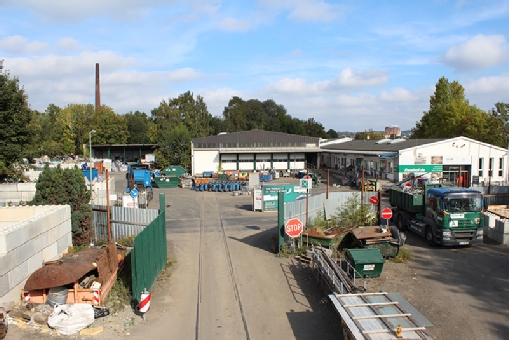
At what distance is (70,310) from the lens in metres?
10.8

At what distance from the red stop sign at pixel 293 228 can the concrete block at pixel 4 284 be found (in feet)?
32.1

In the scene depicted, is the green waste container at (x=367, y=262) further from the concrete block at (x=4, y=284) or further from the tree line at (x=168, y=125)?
the tree line at (x=168, y=125)

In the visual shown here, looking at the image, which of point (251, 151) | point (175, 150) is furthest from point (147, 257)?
point (175, 150)

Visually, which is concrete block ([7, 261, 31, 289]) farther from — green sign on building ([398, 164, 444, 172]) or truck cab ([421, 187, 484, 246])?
green sign on building ([398, 164, 444, 172])

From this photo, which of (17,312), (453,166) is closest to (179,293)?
(17,312)

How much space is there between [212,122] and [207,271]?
90.4m

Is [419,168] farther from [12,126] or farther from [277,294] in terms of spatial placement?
[12,126]

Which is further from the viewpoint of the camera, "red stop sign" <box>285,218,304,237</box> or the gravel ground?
"red stop sign" <box>285,218,304,237</box>

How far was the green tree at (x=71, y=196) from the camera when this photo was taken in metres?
18.4

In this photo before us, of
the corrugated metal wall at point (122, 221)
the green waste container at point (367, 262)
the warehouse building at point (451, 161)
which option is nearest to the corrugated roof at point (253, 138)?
the warehouse building at point (451, 161)

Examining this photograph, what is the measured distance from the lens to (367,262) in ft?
45.6

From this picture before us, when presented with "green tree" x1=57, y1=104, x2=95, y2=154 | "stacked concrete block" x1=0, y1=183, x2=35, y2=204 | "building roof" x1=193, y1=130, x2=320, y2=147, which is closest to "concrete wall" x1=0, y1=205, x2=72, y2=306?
"stacked concrete block" x1=0, y1=183, x2=35, y2=204

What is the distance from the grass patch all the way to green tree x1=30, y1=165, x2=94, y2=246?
13.4 meters

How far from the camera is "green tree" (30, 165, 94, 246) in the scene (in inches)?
725
